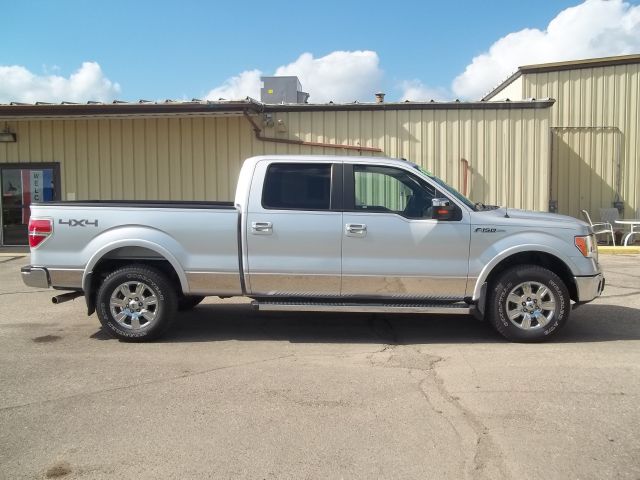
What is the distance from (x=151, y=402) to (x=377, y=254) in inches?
107

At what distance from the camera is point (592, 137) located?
49.0 ft

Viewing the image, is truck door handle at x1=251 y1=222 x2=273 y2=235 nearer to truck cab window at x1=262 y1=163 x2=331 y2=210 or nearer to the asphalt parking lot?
truck cab window at x1=262 y1=163 x2=331 y2=210

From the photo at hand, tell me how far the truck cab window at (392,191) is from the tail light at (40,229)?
3.33m

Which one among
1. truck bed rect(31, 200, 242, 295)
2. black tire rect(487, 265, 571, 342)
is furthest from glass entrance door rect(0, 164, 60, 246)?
black tire rect(487, 265, 571, 342)

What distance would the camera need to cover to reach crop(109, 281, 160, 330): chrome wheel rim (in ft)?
20.2

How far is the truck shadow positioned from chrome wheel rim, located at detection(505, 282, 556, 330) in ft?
1.29

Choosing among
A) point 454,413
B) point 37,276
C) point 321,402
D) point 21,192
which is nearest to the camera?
point 454,413

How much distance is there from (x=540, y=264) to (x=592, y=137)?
10.4 metres

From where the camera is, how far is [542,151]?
521 inches

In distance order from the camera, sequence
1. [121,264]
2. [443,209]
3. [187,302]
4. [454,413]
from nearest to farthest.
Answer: [454,413] < [443,209] < [121,264] < [187,302]

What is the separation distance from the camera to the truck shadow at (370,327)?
6.42 metres

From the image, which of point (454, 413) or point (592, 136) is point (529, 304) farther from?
point (592, 136)

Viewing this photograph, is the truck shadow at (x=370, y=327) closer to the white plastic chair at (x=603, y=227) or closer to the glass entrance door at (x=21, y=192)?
the white plastic chair at (x=603, y=227)

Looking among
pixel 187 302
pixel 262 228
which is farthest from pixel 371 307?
pixel 187 302
